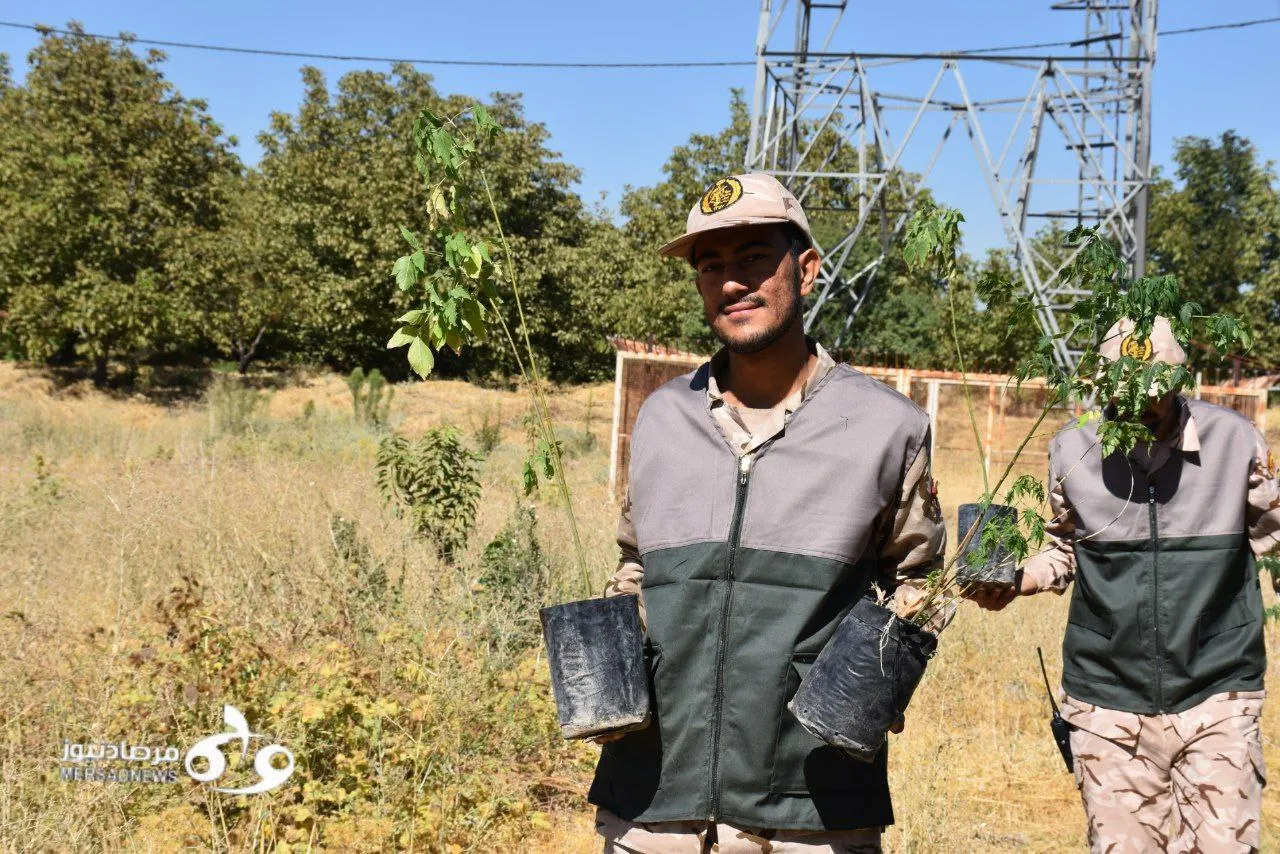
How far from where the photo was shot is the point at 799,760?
2.00 metres

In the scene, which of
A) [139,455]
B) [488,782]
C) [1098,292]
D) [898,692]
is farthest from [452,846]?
[139,455]

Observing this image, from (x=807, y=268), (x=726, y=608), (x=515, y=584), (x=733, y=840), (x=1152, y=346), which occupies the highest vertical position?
(x=807, y=268)

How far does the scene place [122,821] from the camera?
3.71 m

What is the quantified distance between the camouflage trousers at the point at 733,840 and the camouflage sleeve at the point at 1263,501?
73.8 inches

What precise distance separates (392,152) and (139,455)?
2053cm

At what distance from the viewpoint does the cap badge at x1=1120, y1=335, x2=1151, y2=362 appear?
2566 mm

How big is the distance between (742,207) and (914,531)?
0.74m

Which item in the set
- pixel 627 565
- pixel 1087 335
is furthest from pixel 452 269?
pixel 1087 335

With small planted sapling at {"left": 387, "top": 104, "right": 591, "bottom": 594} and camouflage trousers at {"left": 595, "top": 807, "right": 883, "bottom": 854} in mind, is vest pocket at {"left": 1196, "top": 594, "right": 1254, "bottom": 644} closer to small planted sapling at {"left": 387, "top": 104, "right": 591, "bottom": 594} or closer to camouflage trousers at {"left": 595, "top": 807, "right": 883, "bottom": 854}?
camouflage trousers at {"left": 595, "top": 807, "right": 883, "bottom": 854}

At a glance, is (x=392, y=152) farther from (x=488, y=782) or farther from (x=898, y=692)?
(x=898, y=692)

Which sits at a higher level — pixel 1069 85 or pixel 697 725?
pixel 1069 85

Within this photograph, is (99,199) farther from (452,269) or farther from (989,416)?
(452,269)

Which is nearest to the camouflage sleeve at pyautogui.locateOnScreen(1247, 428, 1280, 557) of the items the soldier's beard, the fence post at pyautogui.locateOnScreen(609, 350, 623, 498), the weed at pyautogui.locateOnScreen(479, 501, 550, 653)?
the soldier's beard

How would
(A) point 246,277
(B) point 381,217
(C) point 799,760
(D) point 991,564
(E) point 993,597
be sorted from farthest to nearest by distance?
(B) point 381,217 → (A) point 246,277 → (E) point 993,597 → (D) point 991,564 → (C) point 799,760
